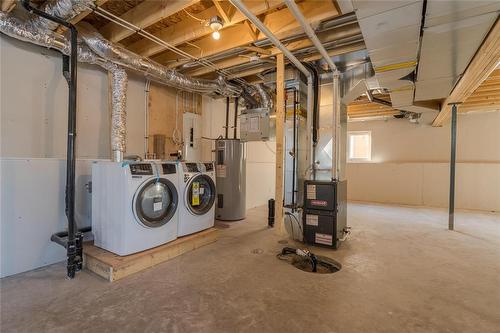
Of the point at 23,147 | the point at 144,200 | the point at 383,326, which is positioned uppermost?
the point at 23,147

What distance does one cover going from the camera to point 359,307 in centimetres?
177

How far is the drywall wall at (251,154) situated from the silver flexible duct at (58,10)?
2522mm

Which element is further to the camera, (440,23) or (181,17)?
(181,17)

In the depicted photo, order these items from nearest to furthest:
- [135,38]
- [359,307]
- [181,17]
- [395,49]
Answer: [359,307] < [395,49] < [181,17] < [135,38]

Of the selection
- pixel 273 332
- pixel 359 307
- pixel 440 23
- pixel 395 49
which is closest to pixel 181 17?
pixel 395 49

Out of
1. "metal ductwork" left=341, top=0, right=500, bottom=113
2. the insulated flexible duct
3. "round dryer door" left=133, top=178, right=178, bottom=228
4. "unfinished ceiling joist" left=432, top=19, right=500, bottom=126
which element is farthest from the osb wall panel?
"unfinished ceiling joist" left=432, top=19, right=500, bottom=126

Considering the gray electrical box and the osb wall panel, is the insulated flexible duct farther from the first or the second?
the gray electrical box

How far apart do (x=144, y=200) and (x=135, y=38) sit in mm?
2097

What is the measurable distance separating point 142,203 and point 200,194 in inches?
30.9

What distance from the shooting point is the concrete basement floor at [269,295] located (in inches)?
61.9

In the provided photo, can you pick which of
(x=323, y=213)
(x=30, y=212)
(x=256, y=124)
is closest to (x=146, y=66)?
(x=256, y=124)

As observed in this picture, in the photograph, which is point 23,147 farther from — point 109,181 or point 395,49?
point 395,49

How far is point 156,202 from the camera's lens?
2576mm

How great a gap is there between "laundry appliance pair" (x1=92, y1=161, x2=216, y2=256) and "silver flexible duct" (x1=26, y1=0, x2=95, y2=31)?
4.25 feet
